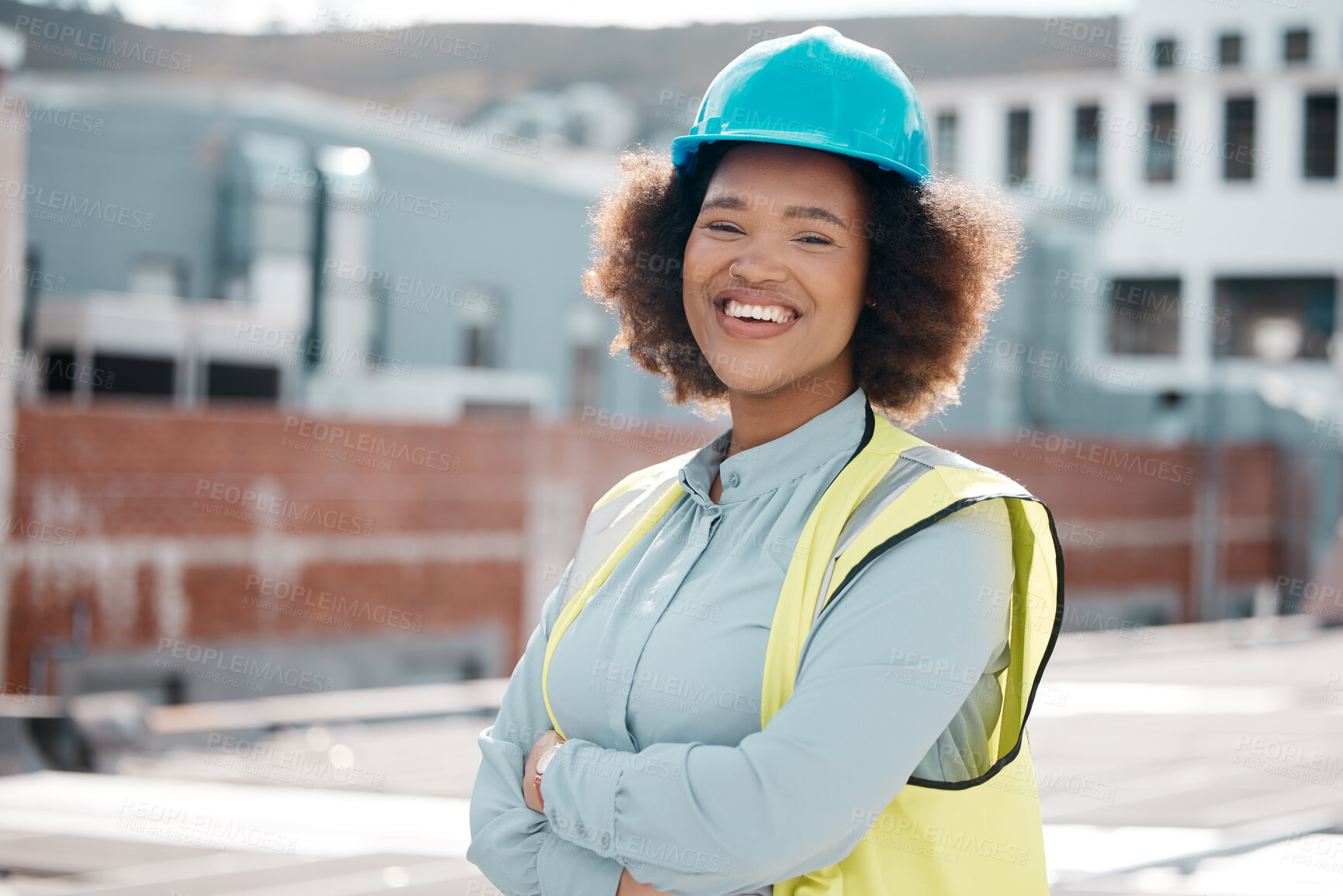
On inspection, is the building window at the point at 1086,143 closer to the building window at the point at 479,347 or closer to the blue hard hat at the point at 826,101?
the building window at the point at 479,347

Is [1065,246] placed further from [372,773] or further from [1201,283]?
[372,773]

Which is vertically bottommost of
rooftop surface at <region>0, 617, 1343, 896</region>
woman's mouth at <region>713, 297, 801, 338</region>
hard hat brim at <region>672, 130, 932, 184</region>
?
rooftop surface at <region>0, 617, 1343, 896</region>

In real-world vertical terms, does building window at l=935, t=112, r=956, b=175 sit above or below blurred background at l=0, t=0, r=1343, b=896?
above

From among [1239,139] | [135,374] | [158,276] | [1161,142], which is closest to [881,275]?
[135,374]

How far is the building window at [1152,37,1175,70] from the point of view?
3169 cm

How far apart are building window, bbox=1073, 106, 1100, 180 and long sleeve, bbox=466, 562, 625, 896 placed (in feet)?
108

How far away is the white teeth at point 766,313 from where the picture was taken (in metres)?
1.63

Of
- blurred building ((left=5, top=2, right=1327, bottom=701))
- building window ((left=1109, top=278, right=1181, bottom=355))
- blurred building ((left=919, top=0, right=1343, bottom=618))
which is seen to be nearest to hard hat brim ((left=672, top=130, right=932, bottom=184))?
blurred building ((left=5, top=2, right=1327, bottom=701))

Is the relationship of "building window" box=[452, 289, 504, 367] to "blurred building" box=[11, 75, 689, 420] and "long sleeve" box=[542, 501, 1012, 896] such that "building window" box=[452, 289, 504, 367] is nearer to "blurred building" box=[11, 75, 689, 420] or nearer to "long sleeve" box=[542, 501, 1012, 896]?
"blurred building" box=[11, 75, 689, 420]

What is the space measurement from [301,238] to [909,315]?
1874 centimetres

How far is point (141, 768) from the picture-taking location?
32.2 feet

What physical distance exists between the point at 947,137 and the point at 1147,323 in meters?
7.37

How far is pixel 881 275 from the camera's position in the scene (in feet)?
5.71

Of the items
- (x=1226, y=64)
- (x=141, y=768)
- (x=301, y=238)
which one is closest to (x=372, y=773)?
(x=141, y=768)
